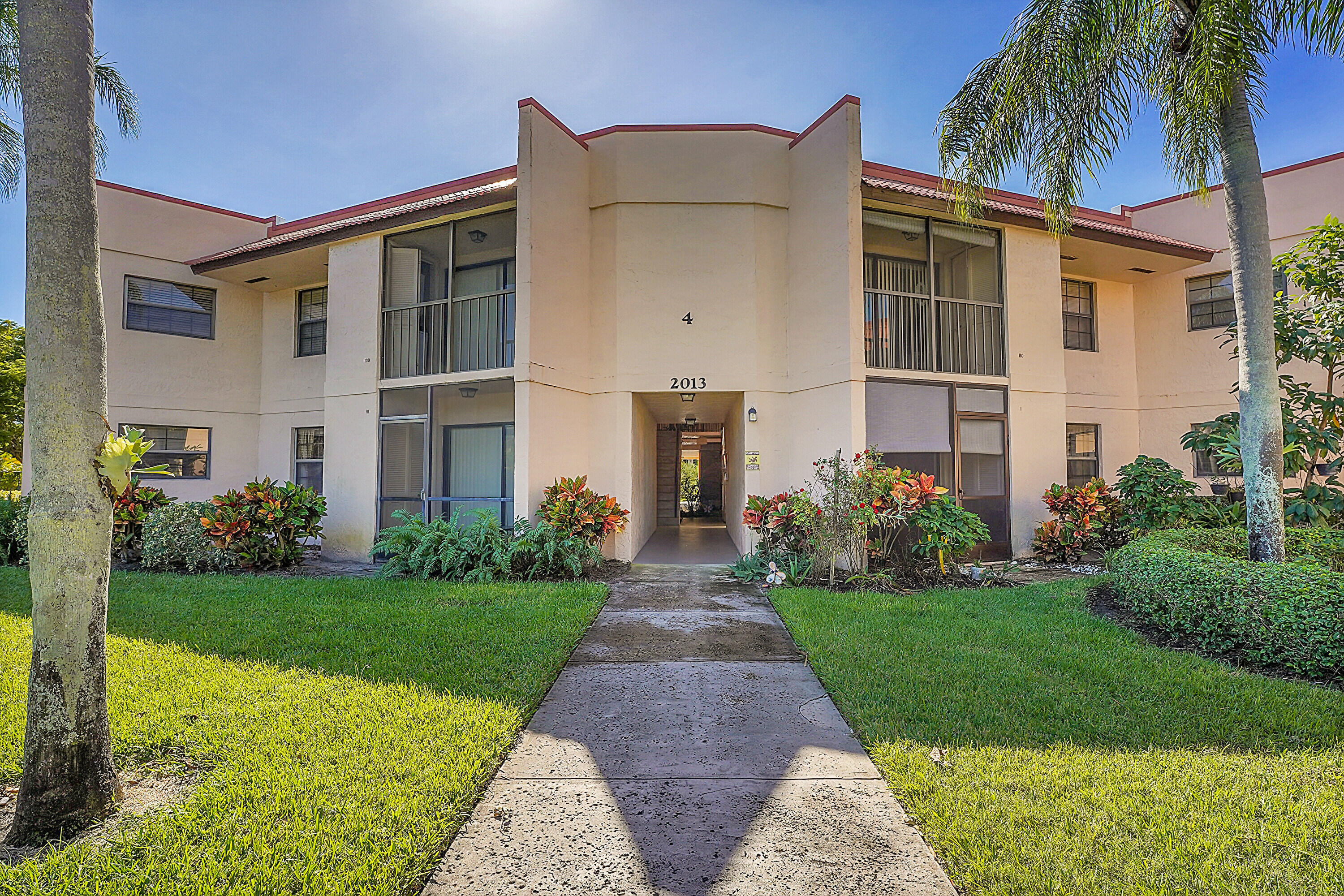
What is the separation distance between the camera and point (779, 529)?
348 inches

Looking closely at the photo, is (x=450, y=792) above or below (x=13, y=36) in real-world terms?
below

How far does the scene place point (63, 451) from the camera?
8.60 ft

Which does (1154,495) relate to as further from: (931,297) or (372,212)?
(372,212)

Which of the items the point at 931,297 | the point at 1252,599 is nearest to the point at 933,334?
the point at 931,297

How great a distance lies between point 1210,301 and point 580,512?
12.4 meters

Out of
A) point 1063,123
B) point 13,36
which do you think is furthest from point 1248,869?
point 13,36

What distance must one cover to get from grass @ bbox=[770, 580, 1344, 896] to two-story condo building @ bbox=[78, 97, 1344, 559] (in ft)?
15.0

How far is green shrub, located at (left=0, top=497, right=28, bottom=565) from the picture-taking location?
9.70 metres

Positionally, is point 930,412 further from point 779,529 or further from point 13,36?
point 13,36

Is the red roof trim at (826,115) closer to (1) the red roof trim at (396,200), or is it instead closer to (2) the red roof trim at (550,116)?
(2) the red roof trim at (550,116)

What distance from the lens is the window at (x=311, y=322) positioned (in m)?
12.8

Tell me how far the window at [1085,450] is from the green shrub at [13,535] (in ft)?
58.3

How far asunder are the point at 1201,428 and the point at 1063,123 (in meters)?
4.11

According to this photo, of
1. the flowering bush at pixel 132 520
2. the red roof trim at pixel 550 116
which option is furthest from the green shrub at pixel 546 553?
the red roof trim at pixel 550 116
